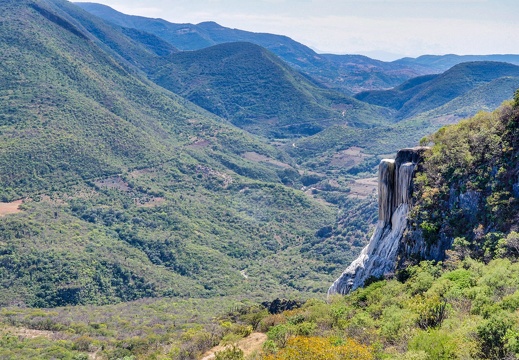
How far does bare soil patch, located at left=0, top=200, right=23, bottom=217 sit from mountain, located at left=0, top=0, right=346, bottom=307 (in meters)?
0.64

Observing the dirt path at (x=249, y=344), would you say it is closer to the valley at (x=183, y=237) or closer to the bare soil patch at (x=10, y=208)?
the valley at (x=183, y=237)

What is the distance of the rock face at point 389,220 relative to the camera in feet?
140

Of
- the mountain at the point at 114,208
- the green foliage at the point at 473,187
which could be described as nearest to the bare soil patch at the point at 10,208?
the mountain at the point at 114,208

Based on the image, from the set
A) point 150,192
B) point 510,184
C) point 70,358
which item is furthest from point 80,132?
point 510,184

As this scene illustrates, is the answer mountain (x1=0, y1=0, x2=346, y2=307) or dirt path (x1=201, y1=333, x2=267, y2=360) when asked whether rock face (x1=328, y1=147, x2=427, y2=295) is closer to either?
dirt path (x1=201, y1=333, x2=267, y2=360)

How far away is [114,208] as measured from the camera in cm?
13112

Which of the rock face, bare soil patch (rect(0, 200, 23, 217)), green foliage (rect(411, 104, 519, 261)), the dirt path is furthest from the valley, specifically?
the rock face

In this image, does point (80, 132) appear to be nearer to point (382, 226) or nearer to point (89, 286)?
point (89, 286)

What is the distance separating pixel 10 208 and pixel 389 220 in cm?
9673

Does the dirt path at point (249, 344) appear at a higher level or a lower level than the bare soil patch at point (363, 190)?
higher

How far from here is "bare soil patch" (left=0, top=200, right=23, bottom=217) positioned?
109919 millimetres

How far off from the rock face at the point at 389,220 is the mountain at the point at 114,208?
57472 millimetres

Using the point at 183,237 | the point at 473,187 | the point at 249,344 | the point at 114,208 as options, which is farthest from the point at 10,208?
the point at 473,187

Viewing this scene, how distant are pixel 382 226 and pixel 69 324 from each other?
160 feet
